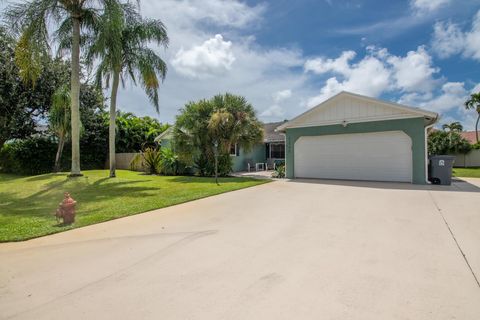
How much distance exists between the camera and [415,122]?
11.0 m

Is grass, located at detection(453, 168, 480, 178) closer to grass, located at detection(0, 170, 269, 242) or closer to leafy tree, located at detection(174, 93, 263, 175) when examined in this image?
leafy tree, located at detection(174, 93, 263, 175)

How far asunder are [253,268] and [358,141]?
10881 mm

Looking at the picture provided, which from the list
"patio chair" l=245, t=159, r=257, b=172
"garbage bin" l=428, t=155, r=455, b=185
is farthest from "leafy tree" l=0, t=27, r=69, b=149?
"garbage bin" l=428, t=155, r=455, b=185

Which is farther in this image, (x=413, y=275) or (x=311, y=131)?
(x=311, y=131)

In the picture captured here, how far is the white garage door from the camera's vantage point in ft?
38.0

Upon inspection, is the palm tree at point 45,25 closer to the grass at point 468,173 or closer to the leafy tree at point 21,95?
the leafy tree at point 21,95

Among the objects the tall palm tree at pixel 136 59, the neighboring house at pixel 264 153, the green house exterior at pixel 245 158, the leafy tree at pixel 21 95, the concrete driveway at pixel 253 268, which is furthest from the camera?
the neighboring house at pixel 264 153

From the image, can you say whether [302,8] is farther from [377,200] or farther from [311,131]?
[377,200]

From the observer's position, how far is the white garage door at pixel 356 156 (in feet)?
38.0

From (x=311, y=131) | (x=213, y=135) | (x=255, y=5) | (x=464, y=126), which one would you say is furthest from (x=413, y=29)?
(x=464, y=126)

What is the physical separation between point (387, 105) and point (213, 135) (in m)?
8.48

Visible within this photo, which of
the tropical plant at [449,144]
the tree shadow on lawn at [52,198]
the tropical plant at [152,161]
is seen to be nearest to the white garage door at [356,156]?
the tree shadow on lawn at [52,198]

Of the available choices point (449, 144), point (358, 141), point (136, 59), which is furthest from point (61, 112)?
point (449, 144)

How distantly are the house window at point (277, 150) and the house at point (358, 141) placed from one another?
7264 mm
